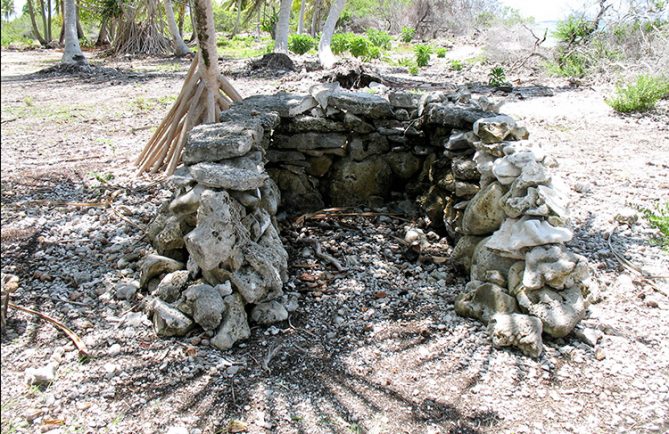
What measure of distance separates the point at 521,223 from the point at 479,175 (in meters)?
0.79

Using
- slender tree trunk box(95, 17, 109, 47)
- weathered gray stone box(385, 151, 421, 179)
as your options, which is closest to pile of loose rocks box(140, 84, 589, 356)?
weathered gray stone box(385, 151, 421, 179)

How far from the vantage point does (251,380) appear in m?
2.72

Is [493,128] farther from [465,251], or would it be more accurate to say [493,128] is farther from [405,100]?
[405,100]

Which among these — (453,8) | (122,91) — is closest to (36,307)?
(122,91)

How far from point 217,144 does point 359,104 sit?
183 cm

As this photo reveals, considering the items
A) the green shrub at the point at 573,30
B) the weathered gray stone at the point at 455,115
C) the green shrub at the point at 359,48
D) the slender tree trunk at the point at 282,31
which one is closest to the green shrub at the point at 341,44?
the green shrub at the point at 359,48

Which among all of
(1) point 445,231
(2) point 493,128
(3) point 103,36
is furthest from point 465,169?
(3) point 103,36

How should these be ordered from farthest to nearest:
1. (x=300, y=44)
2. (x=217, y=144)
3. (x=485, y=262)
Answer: (x=300, y=44) < (x=485, y=262) < (x=217, y=144)

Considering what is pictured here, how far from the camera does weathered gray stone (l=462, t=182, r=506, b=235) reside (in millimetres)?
3592

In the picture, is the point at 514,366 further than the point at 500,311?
No

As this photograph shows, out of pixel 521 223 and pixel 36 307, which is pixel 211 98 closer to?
pixel 36 307

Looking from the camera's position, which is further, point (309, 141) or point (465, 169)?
point (309, 141)

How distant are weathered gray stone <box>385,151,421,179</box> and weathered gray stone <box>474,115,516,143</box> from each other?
46.2 inches

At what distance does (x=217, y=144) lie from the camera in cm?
334
